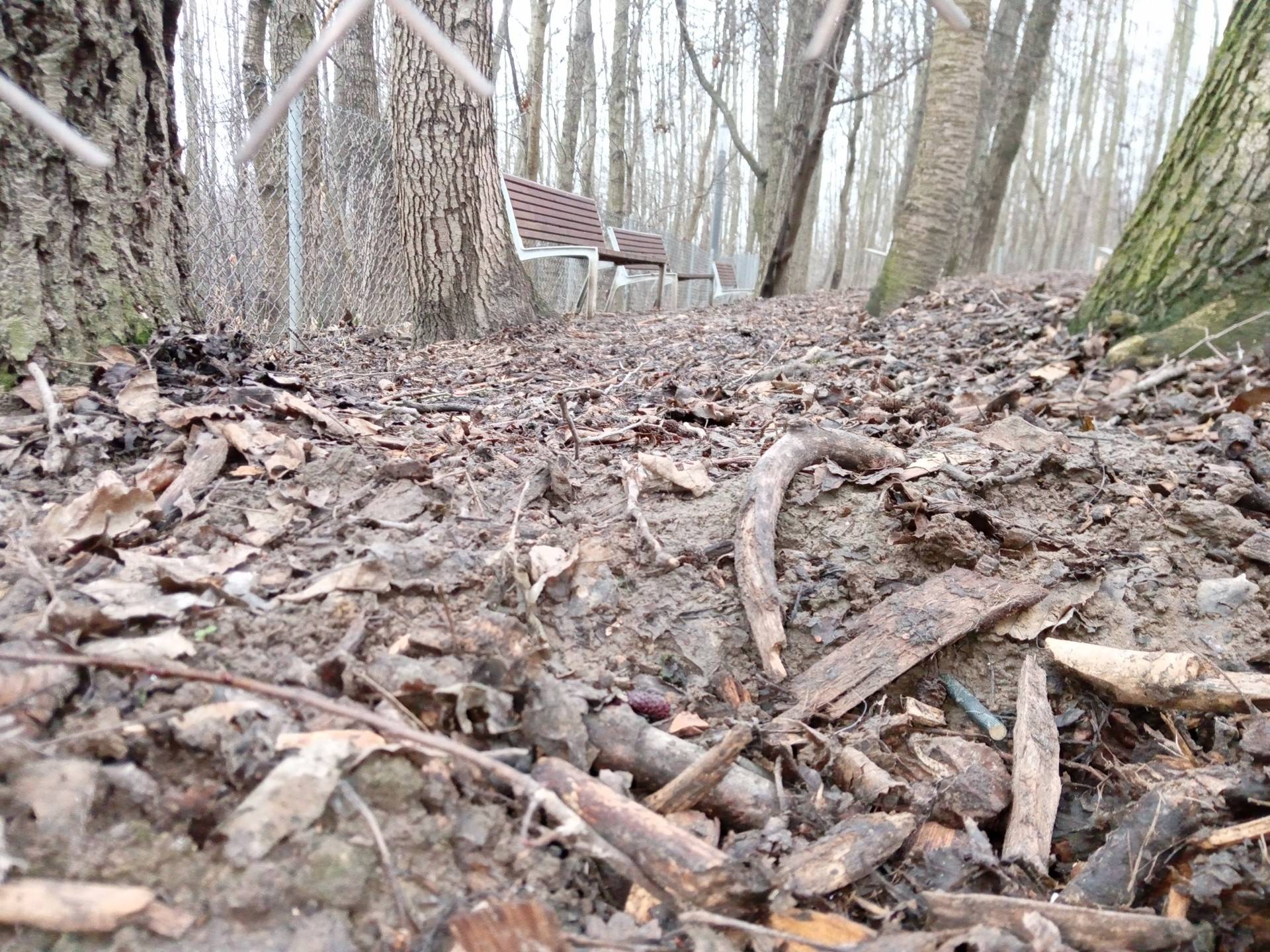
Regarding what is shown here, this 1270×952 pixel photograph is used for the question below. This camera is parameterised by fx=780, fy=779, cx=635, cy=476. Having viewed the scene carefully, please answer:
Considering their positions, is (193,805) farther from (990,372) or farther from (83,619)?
(990,372)

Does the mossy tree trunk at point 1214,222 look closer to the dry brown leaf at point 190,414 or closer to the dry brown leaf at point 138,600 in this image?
the dry brown leaf at point 190,414

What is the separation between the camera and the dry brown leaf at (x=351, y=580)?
4.19ft

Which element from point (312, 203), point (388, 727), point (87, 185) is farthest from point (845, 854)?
point (312, 203)

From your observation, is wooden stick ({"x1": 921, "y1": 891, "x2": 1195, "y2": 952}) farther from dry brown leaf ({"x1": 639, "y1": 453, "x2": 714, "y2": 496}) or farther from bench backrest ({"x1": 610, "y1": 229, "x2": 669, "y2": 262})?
bench backrest ({"x1": 610, "y1": 229, "x2": 669, "y2": 262})

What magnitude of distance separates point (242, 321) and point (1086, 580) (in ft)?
12.8

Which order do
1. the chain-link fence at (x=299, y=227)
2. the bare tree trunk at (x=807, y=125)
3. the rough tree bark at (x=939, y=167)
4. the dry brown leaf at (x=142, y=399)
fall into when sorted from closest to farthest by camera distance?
the dry brown leaf at (x=142, y=399), the chain-link fence at (x=299, y=227), the rough tree bark at (x=939, y=167), the bare tree trunk at (x=807, y=125)

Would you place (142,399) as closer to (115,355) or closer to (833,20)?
(115,355)

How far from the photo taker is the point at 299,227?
186 inches

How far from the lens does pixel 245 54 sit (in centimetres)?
788

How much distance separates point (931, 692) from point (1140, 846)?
0.43 metres

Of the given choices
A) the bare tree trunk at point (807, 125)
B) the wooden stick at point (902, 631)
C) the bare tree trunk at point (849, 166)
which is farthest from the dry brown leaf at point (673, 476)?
the bare tree trunk at point (849, 166)

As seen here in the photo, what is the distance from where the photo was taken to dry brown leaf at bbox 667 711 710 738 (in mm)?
1277

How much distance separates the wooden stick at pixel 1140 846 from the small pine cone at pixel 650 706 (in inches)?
24.5

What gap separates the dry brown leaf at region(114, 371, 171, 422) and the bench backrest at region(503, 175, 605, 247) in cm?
377
